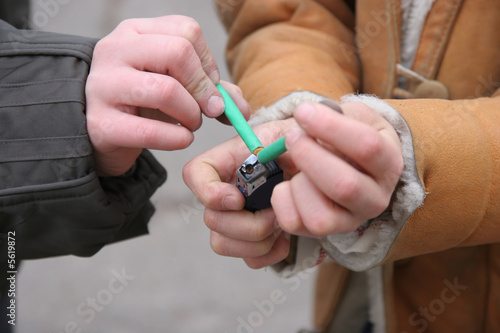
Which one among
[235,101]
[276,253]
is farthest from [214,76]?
[276,253]

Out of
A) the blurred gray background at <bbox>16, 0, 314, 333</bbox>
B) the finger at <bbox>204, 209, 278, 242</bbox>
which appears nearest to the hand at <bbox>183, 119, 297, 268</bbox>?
the finger at <bbox>204, 209, 278, 242</bbox>

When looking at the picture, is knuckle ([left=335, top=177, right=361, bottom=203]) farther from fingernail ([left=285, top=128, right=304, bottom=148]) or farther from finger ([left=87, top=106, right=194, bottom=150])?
finger ([left=87, top=106, right=194, bottom=150])

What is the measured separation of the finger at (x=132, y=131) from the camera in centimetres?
60

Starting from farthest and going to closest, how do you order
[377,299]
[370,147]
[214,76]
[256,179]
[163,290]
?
[163,290]
[377,299]
[214,76]
[256,179]
[370,147]

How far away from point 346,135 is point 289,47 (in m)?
0.43

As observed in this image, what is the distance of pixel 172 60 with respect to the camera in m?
0.61

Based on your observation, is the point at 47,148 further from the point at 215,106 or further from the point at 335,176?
the point at 335,176

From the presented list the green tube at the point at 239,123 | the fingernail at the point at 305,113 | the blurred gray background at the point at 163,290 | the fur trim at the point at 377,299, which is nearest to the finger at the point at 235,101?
the green tube at the point at 239,123

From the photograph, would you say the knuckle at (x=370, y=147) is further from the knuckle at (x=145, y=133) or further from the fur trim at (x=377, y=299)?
the fur trim at (x=377, y=299)

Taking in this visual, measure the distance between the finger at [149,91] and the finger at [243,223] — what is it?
139mm

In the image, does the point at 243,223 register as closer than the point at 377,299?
Yes

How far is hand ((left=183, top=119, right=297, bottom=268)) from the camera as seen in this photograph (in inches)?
22.7

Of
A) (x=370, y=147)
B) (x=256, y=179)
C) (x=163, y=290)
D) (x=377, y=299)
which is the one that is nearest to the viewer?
(x=370, y=147)

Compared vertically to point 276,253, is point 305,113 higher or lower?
higher
